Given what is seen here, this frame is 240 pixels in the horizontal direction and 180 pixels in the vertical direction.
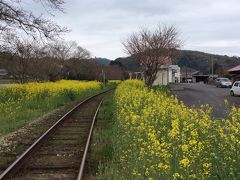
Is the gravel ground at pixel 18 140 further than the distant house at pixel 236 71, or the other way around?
the distant house at pixel 236 71

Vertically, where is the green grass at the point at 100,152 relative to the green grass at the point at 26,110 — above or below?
below

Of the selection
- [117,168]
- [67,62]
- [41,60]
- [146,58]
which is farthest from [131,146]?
[67,62]

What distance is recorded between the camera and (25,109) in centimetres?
2380

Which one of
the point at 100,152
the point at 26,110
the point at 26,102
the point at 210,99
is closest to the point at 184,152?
the point at 100,152

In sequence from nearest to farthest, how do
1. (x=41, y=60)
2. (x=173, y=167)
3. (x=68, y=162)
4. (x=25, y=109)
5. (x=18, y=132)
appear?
1. (x=173, y=167)
2. (x=68, y=162)
3. (x=18, y=132)
4. (x=25, y=109)
5. (x=41, y=60)

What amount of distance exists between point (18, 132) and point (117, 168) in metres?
7.54

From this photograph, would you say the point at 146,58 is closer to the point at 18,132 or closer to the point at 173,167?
the point at 18,132

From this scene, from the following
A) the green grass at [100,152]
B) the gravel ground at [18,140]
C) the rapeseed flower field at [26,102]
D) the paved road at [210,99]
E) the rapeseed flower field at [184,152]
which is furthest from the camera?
the paved road at [210,99]

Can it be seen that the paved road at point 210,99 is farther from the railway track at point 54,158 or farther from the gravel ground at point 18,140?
the railway track at point 54,158

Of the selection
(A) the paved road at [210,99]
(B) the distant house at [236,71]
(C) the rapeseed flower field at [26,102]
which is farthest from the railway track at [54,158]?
(B) the distant house at [236,71]

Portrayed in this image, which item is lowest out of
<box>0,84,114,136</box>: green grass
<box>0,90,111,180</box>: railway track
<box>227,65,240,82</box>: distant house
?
<box>0,90,111,180</box>: railway track

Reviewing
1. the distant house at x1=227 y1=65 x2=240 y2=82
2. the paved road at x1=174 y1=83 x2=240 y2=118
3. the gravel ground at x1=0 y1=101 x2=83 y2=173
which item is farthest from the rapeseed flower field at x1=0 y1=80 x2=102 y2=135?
the distant house at x1=227 y1=65 x2=240 y2=82

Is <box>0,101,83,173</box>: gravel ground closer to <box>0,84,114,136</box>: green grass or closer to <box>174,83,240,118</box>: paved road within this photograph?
<box>0,84,114,136</box>: green grass

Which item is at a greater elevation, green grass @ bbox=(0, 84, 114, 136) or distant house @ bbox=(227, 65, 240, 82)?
distant house @ bbox=(227, 65, 240, 82)
